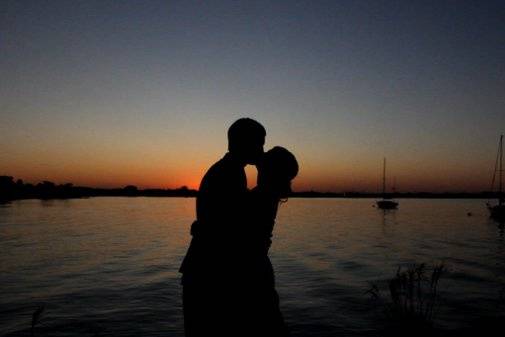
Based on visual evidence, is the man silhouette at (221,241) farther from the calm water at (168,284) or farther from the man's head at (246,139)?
the calm water at (168,284)

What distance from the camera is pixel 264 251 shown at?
293cm

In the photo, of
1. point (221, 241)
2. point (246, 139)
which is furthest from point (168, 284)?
point (246, 139)

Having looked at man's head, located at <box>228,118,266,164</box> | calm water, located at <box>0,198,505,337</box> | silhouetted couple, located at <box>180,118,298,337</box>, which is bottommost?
calm water, located at <box>0,198,505,337</box>

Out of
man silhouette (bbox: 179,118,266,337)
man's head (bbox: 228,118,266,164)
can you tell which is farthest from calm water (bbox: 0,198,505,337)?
man's head (bbox: 228,118,266,164)

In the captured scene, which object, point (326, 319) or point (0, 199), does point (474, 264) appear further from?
point (0, 199)

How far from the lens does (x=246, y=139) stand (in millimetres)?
2949

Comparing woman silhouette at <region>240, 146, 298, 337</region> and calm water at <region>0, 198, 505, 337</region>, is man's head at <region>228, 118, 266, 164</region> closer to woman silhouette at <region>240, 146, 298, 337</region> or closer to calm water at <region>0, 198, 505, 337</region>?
woman silhouette at <region>240, 146, 298, 337</region>

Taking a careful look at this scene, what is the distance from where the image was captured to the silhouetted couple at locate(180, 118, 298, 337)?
2.82 meters

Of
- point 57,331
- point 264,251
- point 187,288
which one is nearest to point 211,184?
point 264,251

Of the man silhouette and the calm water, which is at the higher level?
the man silhouette

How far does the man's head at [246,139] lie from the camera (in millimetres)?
2947

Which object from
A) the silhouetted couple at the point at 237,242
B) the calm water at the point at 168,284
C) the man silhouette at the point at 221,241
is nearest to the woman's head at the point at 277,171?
the silhouetted couple at the point at 237,242

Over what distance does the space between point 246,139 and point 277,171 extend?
0.31 m

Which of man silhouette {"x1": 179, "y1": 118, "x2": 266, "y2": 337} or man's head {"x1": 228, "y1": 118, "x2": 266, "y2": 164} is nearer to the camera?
man silhouette {"x1": 179, "y1": 118, "x2": 266, "y2": 337}
